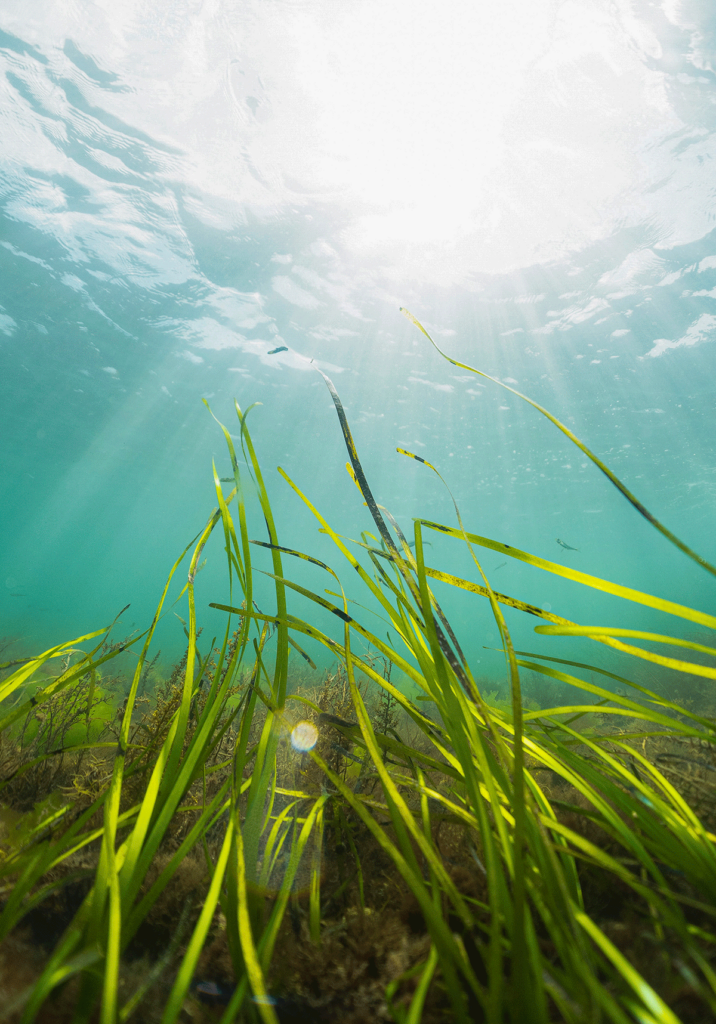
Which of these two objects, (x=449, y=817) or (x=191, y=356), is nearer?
(x=449, y=817)

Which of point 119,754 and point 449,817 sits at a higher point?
point 449,817

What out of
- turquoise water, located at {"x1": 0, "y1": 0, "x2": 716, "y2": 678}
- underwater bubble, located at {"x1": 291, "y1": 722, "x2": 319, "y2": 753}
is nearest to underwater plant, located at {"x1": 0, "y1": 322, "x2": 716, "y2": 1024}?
underwater bubble, located at {"x1": 291, "y1": 722, "x2": 319, "y2": 753}

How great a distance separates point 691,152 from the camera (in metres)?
10.8

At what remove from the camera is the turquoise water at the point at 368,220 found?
32.5 feet

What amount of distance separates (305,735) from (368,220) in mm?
15084

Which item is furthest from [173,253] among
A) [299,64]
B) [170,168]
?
[299,64]

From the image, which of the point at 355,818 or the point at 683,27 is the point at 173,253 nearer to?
the point at 683,27

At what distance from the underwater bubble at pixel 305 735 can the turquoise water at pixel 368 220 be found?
6889 mm

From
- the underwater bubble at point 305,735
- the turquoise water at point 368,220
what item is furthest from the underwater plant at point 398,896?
the turquoise water at point 368,220

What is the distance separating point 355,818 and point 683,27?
53.3 ft

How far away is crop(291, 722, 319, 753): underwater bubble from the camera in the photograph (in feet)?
5.75

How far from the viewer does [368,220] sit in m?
12.5

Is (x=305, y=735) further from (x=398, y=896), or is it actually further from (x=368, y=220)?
(x=368, y=220)

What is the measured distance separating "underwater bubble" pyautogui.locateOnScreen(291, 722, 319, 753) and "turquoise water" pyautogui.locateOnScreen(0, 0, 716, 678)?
271 inches
